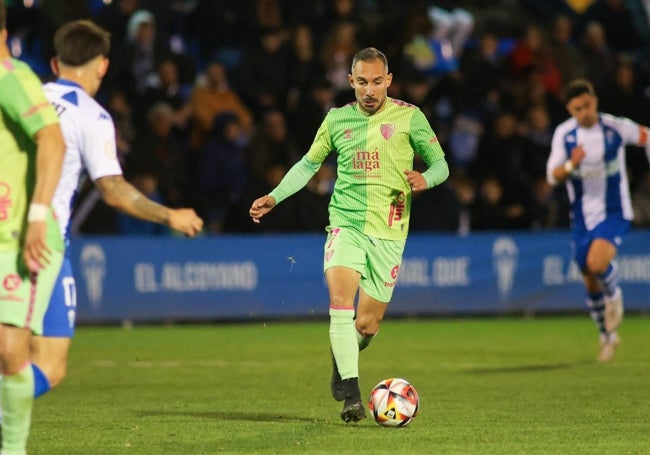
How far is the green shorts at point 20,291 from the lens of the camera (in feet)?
21.1

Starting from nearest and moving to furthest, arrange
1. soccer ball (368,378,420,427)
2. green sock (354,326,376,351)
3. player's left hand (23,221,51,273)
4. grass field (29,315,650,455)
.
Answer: player's left hand (23,221,51,273) < grass field (29,315,650,455) < soccer ball (368,378,420,427) < green sock (354,326,376,351)

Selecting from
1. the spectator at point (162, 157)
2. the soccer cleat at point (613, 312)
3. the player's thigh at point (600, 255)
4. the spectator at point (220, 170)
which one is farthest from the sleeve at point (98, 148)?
the spectator at point (220, 170)

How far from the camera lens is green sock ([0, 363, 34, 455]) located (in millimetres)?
6512

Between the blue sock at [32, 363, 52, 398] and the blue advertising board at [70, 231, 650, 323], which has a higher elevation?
the blue sock at [32, 363, 52, 398]

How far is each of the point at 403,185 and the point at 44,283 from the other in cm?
376

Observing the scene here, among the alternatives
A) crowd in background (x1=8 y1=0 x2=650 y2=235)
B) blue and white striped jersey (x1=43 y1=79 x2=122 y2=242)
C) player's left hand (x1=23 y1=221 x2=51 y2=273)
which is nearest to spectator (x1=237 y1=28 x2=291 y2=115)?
crowd in background (x1=8 y1=0 x2=650 y2=235)

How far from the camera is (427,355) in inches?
584

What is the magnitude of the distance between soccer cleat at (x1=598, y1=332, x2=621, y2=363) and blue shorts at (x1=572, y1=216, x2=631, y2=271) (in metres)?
0.77

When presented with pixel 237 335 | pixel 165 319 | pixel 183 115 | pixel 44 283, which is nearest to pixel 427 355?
pixel 237 335

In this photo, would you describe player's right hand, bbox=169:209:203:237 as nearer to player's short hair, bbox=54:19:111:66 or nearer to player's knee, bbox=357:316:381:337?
player's short hair, bbox=54:19:111:66

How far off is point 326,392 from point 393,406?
99.7 inches

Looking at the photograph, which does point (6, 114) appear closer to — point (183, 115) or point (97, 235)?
point (97, 235)

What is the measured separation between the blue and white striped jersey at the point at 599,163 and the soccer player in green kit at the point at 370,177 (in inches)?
181

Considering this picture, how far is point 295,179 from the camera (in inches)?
381
